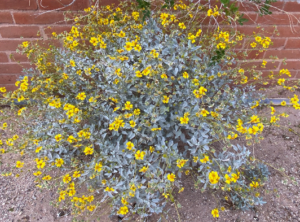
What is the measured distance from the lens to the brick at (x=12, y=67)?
2.45 m

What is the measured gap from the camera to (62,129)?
1795 millimetres

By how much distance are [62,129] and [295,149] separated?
87.0 inches

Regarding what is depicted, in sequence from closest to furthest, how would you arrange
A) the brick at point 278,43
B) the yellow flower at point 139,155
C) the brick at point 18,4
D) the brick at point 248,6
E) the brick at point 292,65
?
the yellow flower at point 139,155 → the brick at point 18,4 → the brick at point 248,6 → the brick at point 278,43 → the brick at point 292,65

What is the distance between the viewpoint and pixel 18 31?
2.21 metres

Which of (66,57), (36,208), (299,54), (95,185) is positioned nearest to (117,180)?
(95,185)

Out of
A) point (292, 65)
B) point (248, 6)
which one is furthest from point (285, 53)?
point (248, 6)

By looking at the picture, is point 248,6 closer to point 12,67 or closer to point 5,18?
point 5,18

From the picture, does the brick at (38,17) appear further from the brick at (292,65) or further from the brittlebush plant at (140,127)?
the brick at (292,65)

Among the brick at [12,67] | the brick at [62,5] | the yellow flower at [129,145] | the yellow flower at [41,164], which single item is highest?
the brick at [62,5]

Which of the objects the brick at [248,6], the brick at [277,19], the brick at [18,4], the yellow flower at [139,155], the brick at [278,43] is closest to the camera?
the yellow flower at [139,155]

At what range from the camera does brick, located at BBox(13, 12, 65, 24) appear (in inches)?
83.4

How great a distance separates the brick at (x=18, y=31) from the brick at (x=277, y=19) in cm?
233

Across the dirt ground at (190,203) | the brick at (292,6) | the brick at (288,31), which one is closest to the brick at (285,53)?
the brick at (288,31)

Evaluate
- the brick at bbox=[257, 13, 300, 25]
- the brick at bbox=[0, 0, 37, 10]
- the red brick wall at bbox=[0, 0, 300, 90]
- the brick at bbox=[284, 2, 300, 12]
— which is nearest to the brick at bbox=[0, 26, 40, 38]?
the red brick wall at bbox=[0, 0, 300, 90]
